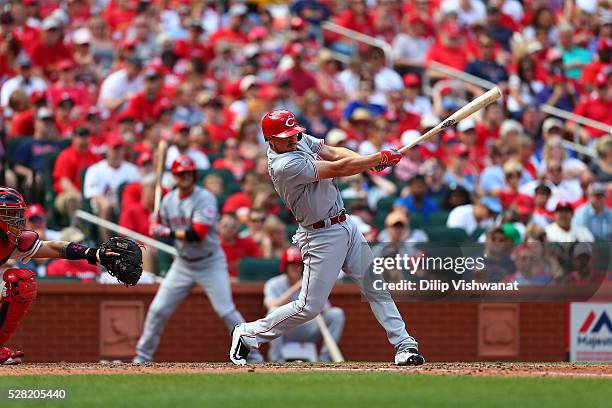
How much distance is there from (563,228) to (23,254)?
6390 millimetres

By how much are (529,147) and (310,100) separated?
275 centimetres

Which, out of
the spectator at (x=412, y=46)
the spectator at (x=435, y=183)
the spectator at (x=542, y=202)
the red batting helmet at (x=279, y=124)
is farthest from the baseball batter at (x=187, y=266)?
the spectator at (x=412, y=46)

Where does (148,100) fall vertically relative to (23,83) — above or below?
below

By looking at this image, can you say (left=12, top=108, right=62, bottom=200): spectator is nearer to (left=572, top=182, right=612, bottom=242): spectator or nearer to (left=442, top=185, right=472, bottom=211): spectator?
(left=442, top=185, right=472, bottom=211): spectator

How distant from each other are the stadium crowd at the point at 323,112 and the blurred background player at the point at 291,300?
0.56m

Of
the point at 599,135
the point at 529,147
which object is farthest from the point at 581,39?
the point at 529,147

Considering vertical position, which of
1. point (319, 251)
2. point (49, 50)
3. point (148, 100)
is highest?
point (49, 50)

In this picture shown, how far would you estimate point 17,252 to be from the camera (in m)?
9.30

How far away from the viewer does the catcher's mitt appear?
9.30m

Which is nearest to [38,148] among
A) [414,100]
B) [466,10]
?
[414,100]

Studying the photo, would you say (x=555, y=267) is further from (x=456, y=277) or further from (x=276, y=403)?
(x=276, y=403)

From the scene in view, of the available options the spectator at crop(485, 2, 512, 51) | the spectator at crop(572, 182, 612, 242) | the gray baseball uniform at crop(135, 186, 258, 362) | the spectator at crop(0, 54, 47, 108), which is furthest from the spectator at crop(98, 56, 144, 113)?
the spectator at crop(485, 2, 512, 51)

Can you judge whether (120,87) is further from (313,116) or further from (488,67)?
(488,67)

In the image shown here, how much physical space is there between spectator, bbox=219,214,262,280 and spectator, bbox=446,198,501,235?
2264mm
